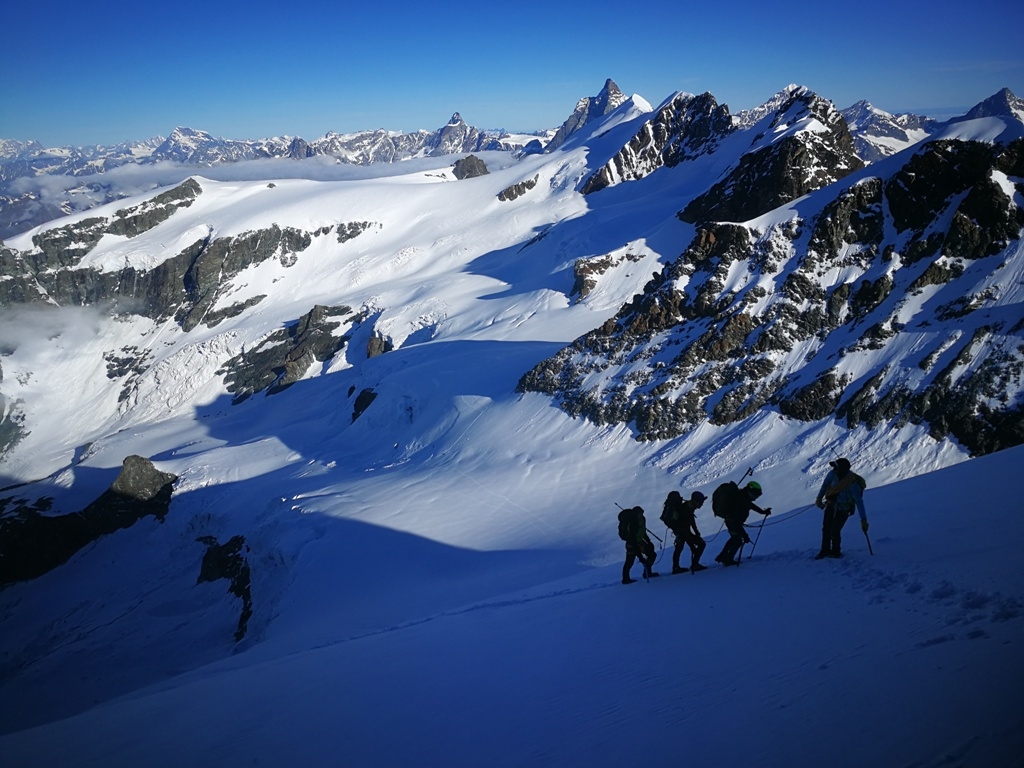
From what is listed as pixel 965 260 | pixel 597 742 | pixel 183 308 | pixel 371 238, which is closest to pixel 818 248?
pixel 965 260

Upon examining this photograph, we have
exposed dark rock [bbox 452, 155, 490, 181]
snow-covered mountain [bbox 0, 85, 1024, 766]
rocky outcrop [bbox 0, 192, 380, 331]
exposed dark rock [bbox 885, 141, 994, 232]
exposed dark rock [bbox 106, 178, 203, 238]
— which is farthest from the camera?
exposed dark rock [bbox 452, 155, 490, 181]

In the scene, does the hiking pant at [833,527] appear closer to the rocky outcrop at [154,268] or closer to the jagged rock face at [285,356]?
the jagged rock face at [285,356]

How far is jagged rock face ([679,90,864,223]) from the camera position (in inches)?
1982

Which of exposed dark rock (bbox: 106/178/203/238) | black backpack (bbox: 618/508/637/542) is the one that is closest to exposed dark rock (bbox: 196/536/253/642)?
black backpack (bbox: 618/508/637/542)

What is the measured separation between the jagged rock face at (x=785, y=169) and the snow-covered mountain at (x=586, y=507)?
13.0 inches

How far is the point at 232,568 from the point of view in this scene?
107 ft

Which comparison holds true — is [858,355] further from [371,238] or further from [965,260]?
[371,238]

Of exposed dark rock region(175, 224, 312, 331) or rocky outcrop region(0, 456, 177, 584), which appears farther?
exposed dark rock region(175, 224, 312, 331)

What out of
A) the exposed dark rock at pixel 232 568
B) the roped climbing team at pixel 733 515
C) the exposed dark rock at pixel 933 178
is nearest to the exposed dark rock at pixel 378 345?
the exposed dark rock at pixel 232 568

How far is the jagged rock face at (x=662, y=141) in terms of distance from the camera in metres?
94.8

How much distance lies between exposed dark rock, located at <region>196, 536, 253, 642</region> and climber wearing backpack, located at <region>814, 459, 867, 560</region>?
1079 inches

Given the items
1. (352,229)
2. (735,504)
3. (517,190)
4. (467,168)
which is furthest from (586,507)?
(467,168)

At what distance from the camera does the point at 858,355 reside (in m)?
25.8

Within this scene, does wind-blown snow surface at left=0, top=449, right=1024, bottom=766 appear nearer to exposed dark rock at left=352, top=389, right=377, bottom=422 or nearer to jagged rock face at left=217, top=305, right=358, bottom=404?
exposed dark rock at left=352, top=389, right=377, bottom=422
